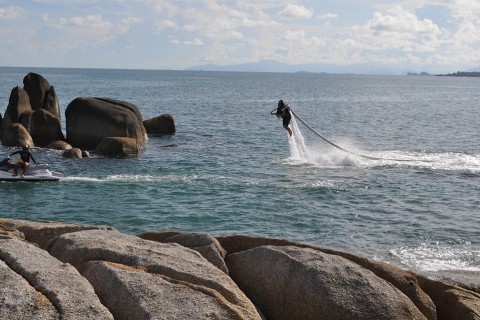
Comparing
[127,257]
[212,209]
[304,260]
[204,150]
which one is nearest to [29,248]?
[127,257]

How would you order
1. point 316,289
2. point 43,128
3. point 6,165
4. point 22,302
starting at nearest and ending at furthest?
point 22,302 → point 316,289 → point 6,165 → point 43,128

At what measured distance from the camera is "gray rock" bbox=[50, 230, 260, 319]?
8703mm

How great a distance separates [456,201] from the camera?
26594 mm

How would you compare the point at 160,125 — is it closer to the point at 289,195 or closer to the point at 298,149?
the point at 298,149

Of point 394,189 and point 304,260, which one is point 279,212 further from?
point 304,260

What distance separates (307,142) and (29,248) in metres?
38.7

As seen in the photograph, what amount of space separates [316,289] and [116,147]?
2831 centimetres

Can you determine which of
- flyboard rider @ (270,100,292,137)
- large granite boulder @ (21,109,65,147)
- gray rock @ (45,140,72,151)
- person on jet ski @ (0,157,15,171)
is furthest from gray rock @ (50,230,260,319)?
large granite boulder @ (21,109,65,147)

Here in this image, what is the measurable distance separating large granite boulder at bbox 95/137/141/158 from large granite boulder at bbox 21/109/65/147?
15.2ft

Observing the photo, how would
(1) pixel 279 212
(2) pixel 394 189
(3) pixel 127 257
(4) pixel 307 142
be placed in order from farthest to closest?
(4) pixel 307 142 < (2) pixel 394 189 < (1) pixel 279 212 < (3) pixel 127 257

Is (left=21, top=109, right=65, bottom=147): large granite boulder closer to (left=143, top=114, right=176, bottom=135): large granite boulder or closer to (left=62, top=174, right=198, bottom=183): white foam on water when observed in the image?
(left=143, top=114, right=176, bottom=135): large granite boulder

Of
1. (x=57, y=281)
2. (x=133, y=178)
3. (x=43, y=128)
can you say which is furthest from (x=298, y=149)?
(x=57, y=281)

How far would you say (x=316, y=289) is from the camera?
9172mm

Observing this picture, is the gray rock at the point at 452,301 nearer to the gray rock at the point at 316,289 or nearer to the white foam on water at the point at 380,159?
the gray rock at the point at 316,289
